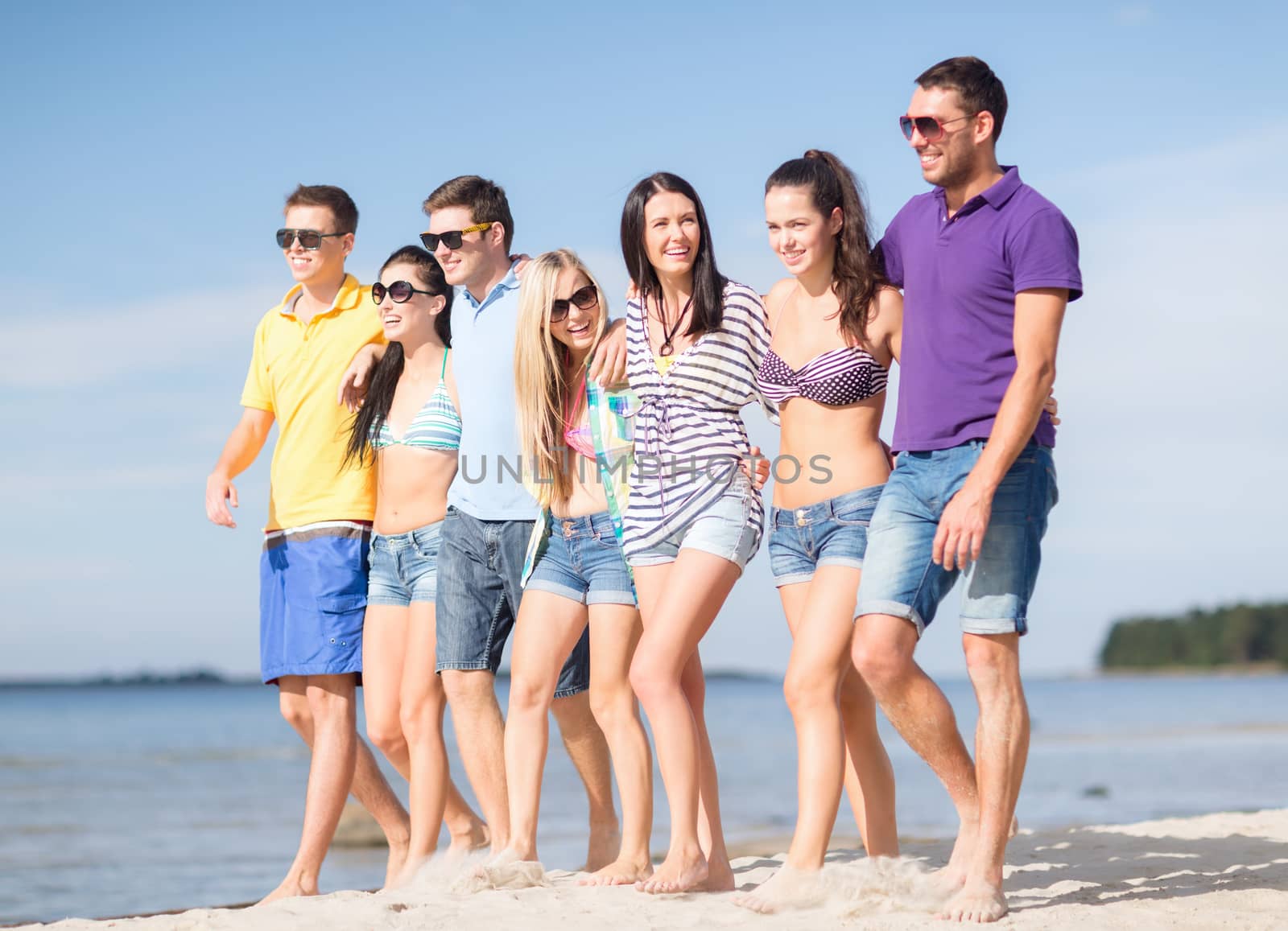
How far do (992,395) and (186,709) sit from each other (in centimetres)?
6077

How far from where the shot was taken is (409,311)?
5551mm

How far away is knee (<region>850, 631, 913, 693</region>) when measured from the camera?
4000 millimetres

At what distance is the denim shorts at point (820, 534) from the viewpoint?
433 centimetres

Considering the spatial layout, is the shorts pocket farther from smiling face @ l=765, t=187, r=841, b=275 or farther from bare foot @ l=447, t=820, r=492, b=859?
smiling face @ l=765, t=187, r=841, b=275

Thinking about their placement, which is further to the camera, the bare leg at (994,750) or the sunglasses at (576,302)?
the sunglasses at (576,302)

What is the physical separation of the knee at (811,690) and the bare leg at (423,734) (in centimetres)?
168

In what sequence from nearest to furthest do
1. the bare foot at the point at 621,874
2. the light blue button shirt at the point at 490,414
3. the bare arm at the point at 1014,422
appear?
the bare arm at the point at 1014,422 → the bare foot at the point at 621,874 → the light blue button shirt at the point at 490,414

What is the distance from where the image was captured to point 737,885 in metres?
5.36

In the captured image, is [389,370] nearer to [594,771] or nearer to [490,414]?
[490,414]

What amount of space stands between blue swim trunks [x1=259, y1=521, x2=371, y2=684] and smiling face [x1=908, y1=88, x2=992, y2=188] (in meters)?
2.88

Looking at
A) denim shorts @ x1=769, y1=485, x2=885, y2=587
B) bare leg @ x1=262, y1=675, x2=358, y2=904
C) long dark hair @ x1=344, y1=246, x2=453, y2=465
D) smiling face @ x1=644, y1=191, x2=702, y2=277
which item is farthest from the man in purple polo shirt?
bare leg @ x1=262, y1=675, x2=358, y2=904

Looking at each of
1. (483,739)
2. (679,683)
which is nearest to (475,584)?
(483,739)

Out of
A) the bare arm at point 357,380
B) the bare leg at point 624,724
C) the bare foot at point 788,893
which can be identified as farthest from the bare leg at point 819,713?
the bare arm at point 357,380

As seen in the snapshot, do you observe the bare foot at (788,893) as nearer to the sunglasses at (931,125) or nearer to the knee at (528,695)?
Result: the knee at (528,695)
